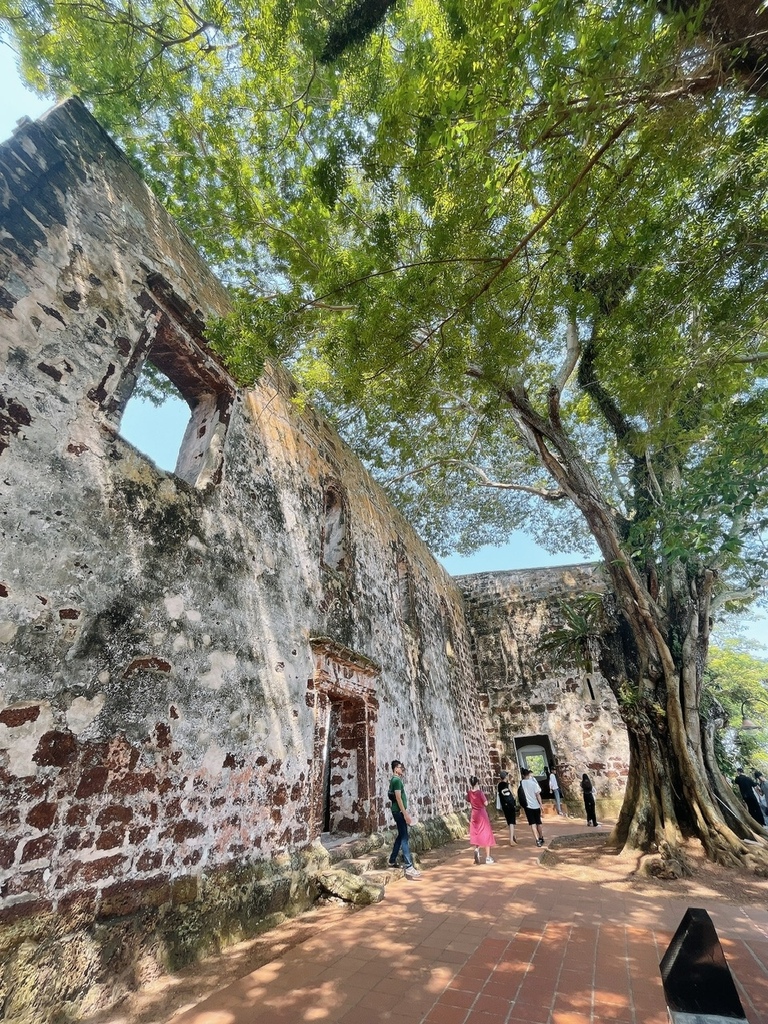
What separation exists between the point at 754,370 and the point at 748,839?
5448 millimetres

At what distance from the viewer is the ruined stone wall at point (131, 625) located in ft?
8.63

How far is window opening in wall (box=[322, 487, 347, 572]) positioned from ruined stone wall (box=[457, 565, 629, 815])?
5599 mm

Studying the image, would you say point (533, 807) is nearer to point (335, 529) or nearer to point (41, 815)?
point (335, 529)

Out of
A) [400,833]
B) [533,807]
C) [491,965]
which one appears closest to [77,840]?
[491,965]

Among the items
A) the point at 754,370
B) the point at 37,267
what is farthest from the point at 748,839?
the point at 37,267

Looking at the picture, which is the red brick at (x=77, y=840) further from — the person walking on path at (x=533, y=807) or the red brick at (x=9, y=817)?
the person walking on path at (x=533, y=807)

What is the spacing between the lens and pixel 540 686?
12.1 metres

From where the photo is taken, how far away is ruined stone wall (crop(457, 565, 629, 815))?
1098cm

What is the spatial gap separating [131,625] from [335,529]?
4.26 meters

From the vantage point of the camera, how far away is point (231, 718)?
3992 millimetres

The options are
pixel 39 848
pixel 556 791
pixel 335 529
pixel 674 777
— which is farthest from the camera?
pixel 556 791

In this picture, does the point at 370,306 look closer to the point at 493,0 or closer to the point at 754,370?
the point at 493,0

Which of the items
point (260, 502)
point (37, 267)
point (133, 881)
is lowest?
point (133, 881)

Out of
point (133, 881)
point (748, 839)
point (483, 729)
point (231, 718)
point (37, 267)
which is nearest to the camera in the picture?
point (133, 881)
